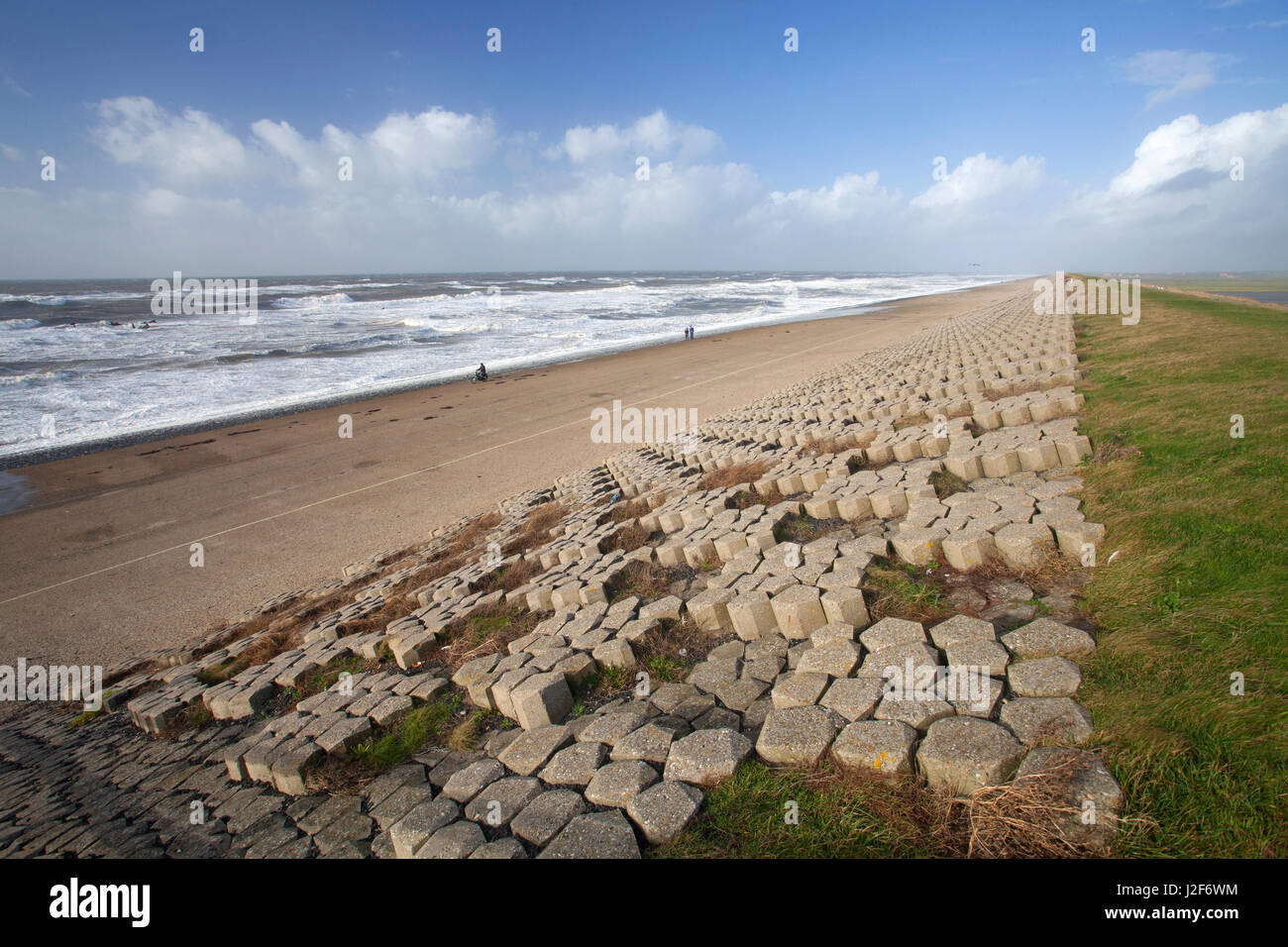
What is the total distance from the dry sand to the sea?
12.2 feet

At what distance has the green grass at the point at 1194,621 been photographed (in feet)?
7.39

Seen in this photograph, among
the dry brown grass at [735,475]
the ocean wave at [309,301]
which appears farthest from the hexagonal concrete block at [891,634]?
the ocean wave at [309,301]

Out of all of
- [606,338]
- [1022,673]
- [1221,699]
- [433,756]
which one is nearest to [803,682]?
[1022,673]

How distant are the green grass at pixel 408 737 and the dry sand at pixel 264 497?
19.8ft

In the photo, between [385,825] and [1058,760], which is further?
[385,825]

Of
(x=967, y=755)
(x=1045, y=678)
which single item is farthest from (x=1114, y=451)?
(x=967, y=755)

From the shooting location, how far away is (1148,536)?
3992 millimetres

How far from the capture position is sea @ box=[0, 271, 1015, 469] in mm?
22386

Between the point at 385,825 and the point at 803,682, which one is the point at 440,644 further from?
the point at 803,682

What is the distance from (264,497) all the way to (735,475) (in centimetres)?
1135

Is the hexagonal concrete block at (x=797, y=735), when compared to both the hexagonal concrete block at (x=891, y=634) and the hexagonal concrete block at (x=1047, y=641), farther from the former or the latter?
the hexagonal concrete block at (x=1047, y=641)

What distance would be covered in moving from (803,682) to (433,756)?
2514 mm

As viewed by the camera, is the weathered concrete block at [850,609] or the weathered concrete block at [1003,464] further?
the weathered concrete block at [1003,464]

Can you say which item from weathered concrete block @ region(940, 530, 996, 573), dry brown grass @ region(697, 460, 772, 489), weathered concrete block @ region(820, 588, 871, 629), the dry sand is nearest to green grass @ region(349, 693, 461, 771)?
weathered concrete block @ region(820, 588, 871, 629)
